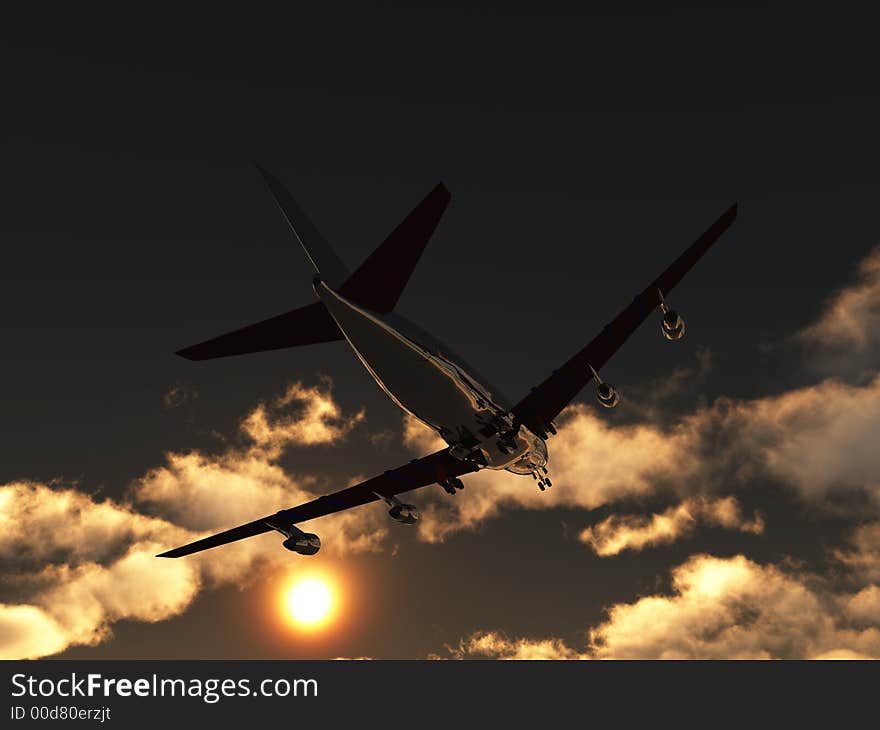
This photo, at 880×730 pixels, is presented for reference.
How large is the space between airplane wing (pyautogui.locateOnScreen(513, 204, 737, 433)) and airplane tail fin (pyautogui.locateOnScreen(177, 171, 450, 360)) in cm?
874

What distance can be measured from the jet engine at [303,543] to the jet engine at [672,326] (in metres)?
20.2

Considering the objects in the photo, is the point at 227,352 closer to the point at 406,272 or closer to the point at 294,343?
the point at 294,343

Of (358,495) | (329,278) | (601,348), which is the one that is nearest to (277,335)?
(329,278)

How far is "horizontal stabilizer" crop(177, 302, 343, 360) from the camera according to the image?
35125mm

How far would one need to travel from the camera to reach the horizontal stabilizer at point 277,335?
115 ft

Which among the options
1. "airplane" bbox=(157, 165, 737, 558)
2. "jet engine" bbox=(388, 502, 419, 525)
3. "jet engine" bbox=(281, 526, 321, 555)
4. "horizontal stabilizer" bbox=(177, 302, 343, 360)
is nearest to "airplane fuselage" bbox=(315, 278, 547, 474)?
"airplane" bbox=(157, 165, 737, 558)

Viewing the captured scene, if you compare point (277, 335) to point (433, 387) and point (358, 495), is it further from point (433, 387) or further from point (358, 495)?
point (358, 495)

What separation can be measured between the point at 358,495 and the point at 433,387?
36.6ft

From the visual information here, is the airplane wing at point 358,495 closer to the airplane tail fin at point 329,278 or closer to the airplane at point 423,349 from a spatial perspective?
the airplane at point 423,349

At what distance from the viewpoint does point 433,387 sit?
3412 cm

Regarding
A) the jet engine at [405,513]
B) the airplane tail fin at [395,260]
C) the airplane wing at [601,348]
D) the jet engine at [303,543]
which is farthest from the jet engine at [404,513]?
the airplane tail fin at [395,260]
